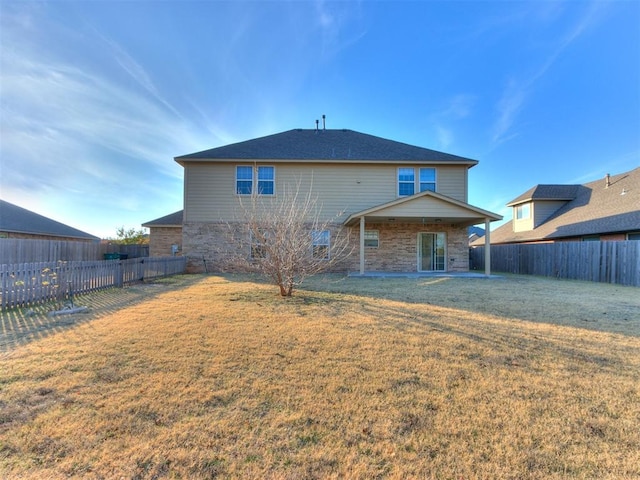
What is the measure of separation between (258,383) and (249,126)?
17077 millimetres

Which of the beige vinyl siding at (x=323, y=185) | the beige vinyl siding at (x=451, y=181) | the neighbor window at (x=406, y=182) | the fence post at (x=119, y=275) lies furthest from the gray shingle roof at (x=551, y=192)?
the fence post at (x=119, y=275)

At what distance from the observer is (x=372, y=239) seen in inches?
571

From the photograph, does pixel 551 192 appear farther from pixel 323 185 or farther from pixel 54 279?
pixel 54 279

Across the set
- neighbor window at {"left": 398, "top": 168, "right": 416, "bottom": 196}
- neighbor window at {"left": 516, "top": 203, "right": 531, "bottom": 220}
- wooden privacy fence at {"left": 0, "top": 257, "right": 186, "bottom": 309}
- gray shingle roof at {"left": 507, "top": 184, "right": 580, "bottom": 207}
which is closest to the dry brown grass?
wooden privacy fence at {"left": 0, "top": 257, "right": 186, "bottom": 309}

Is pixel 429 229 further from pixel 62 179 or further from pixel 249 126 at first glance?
pixel 62 179

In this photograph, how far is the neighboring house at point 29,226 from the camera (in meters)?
16.9

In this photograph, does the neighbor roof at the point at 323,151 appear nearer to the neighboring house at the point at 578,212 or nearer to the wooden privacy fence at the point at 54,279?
the wooden privacy fence at the point at 54,279

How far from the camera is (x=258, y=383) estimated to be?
283 cm

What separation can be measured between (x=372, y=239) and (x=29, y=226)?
2292 centimetres

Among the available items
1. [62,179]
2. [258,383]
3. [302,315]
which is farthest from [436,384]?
[62,179]

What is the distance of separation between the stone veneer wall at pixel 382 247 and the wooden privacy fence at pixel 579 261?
15.2 feet

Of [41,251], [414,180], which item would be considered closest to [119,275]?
[41,251]

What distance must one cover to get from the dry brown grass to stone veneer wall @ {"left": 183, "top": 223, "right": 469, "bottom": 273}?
935cm

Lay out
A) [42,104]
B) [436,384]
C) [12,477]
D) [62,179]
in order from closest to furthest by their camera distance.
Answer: [12,477], [436,384], [42,104], [62,179]
